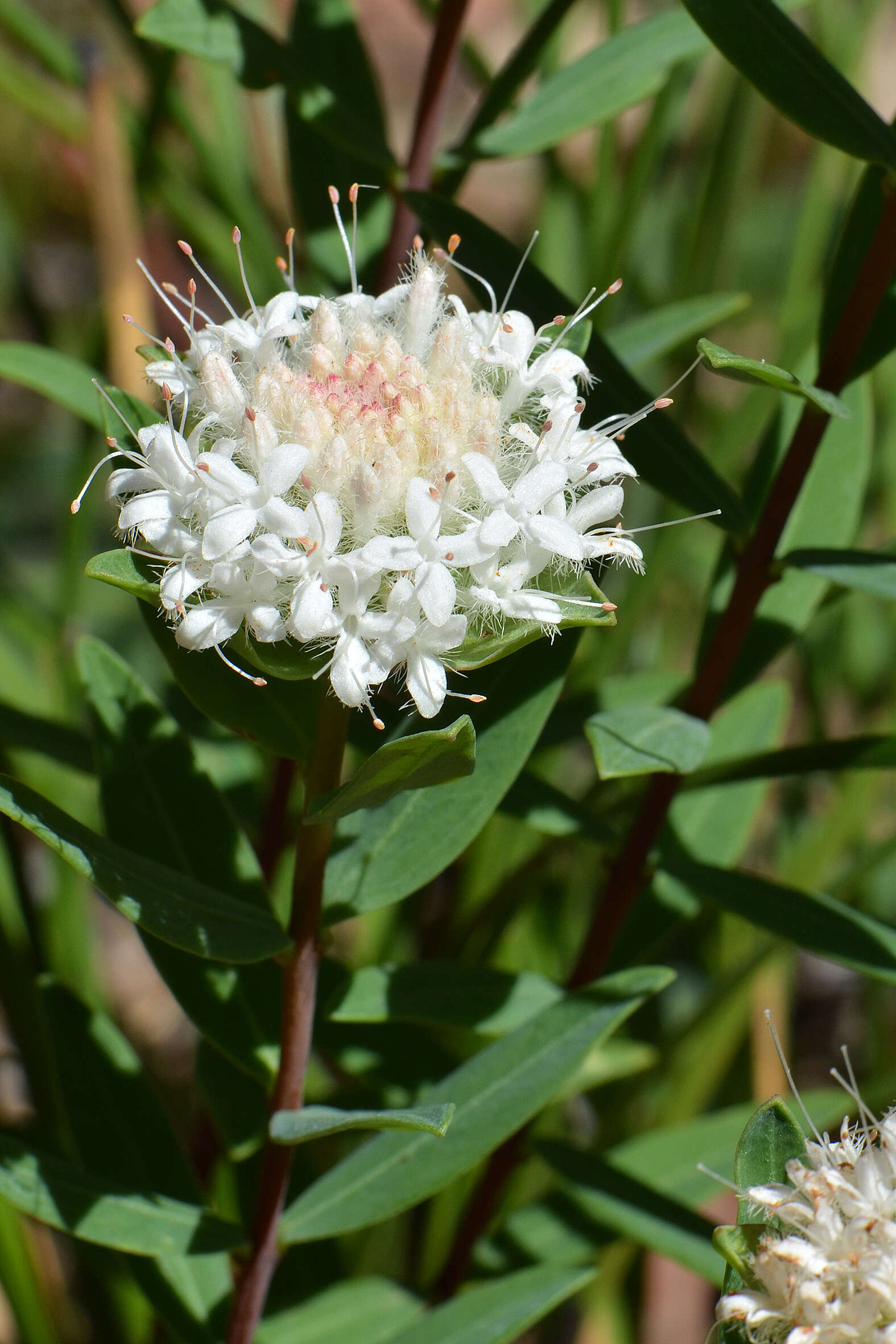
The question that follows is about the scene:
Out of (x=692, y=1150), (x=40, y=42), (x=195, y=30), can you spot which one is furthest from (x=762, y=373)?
(x=40, y=42)

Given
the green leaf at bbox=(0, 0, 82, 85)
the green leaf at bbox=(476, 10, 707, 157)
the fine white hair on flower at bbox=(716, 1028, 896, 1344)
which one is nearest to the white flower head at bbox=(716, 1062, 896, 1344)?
the fine white hair on flower at bbox=(716, 1028, 896, 1344)

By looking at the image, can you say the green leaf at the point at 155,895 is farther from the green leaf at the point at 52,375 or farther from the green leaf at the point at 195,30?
the green leaf at the point at 195,30

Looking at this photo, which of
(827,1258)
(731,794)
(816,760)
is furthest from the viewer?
(731,794)

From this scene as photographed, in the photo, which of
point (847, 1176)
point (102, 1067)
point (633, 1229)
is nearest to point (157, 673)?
point (102, 1067)

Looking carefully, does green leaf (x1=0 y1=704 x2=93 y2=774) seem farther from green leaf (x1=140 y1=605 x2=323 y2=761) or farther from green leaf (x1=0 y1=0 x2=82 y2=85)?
green leaf (x1=0 y1=0 x2=82 y2=85)

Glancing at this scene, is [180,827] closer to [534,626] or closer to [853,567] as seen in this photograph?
[534,626]

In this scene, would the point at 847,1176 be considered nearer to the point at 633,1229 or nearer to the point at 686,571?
the point at 633,1229
